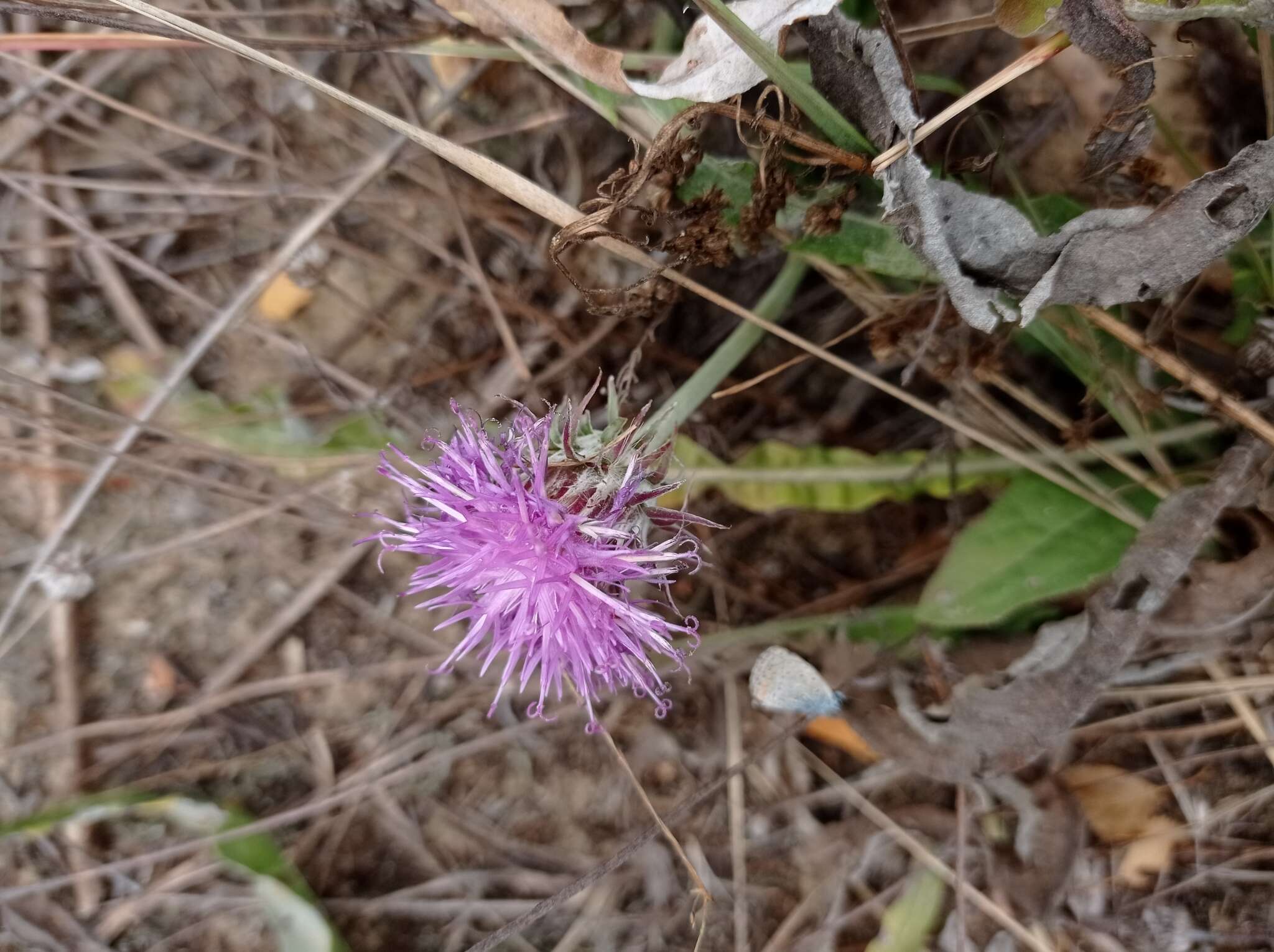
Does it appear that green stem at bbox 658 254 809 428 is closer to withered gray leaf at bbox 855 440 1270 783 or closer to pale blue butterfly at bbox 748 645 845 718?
pale blue butterfly at bbox 748 645 845 718

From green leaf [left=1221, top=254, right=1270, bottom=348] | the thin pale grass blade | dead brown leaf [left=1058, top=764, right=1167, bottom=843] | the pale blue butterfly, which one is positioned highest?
the thin pale grass blade

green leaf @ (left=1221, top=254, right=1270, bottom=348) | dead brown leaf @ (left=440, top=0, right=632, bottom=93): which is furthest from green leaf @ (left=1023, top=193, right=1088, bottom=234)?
dead brown leaf @ (left=440, top=0, right=632, bottom=93)

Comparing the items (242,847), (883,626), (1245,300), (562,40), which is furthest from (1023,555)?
(242,847)

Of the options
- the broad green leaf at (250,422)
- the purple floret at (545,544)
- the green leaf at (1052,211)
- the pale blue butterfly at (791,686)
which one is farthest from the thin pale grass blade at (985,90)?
the broad green leaf at (250,422)

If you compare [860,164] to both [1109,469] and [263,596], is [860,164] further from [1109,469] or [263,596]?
[263,596]

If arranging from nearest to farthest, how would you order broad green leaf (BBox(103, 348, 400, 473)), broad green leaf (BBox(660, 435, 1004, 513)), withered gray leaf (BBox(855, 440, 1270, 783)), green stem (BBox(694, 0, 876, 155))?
green stem (BBox(694, 0, 876, 155))
withered gray leaf (BBox(855, 440, 1270, 783))
broad green leaf (BBox(660, 435, 1004, 513))
broad green leaf (BBox(103, 348, 400, 473))

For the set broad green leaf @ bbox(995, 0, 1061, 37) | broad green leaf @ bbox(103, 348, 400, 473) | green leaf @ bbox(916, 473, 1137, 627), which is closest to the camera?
broad green leaf @ bbox(995, 0, 1061, 37)

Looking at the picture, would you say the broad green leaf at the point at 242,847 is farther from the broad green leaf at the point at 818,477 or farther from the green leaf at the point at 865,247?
the green leaf at the point at 865,247
